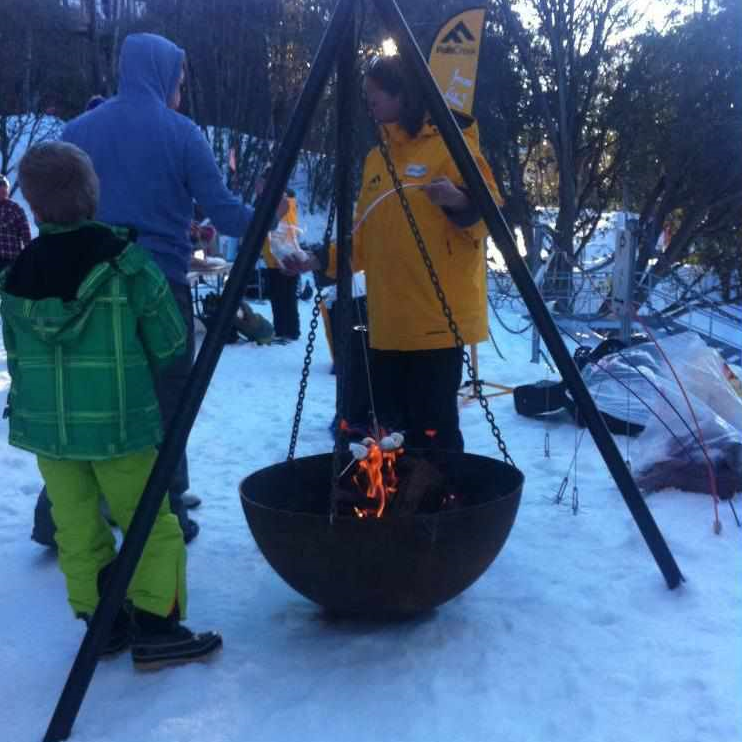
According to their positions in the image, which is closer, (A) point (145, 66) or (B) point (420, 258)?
(A) point (145, 66)

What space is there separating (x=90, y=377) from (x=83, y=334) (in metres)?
0.12

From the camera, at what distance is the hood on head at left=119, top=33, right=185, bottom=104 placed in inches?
124

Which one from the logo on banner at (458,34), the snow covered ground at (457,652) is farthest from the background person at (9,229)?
the snow covered ground at (457,652)

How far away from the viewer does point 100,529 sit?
2719 mm

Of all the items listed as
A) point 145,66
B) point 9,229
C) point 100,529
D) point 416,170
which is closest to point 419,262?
point 416,170

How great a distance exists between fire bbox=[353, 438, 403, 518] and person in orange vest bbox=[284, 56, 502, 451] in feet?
1.00

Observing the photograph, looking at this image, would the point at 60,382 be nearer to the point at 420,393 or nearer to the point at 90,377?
the point at 90,377

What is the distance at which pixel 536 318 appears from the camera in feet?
9.51

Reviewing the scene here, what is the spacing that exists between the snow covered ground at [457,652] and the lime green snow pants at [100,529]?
22cm

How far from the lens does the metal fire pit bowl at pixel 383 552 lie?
254 centimetres

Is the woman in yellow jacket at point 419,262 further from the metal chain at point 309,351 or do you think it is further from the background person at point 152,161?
the background person at point 152,161

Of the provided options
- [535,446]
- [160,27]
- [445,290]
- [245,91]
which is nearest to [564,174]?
[245,91]

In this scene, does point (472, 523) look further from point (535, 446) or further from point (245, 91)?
point (245, 91)

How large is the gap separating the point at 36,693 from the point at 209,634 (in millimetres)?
500
